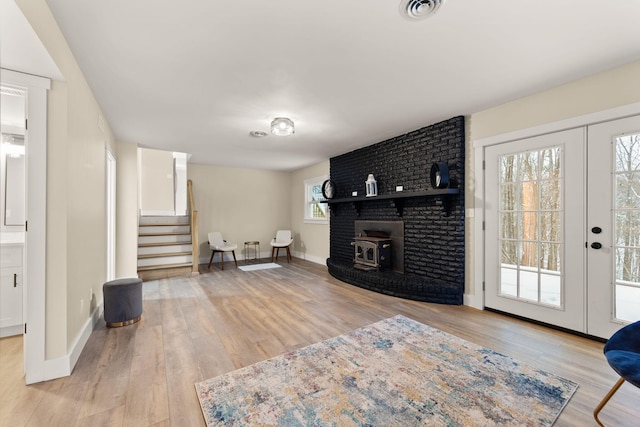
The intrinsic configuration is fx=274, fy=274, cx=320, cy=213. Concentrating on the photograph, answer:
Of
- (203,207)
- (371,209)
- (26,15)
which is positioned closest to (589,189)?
(371,209)

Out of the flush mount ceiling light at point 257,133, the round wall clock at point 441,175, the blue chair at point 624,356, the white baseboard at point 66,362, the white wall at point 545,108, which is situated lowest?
the white baseboard at point 66,362

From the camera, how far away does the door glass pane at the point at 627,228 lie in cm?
232

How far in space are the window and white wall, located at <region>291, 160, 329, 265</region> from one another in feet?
0.35

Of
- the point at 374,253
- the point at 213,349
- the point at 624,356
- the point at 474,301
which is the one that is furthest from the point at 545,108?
the point at 213,349

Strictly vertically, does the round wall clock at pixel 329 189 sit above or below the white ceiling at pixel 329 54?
below

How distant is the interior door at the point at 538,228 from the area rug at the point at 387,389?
3.60 feet

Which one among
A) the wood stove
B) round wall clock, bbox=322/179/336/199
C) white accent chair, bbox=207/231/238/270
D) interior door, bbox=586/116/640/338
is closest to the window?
round wall clock, bbox=322/179/336/199

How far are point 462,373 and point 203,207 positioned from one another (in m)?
6.21

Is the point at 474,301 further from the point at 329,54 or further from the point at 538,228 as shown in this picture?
the point at 329,54

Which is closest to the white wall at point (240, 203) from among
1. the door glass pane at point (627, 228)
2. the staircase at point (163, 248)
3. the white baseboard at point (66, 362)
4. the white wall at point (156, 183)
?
the staircase at point (163, 248)

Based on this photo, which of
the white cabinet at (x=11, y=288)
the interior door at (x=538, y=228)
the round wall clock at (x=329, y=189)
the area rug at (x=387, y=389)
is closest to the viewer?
the area rug at (x=387, y=389)

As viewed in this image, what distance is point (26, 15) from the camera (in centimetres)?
139

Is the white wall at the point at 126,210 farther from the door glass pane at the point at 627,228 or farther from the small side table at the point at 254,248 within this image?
the door glass pane at the point at 627,228

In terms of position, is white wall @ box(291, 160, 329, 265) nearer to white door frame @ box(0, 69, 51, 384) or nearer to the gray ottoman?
the gray ottoman
